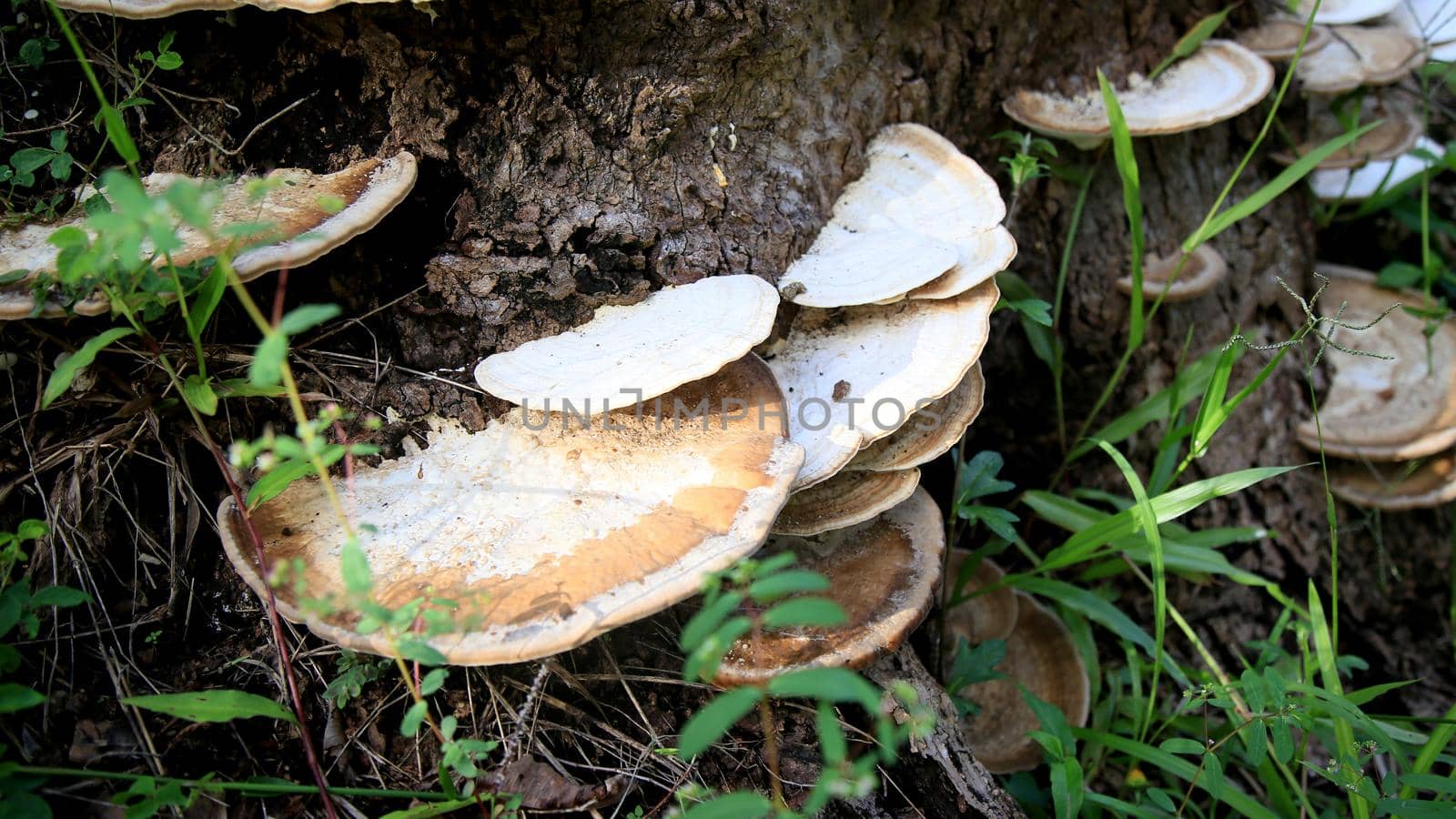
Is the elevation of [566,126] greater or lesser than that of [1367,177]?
greater

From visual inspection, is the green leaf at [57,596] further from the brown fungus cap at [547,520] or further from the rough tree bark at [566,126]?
the rough tree bark at [566,126]

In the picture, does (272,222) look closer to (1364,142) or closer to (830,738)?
(830,738)

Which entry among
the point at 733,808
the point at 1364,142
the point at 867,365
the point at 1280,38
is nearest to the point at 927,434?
the point at 867,365

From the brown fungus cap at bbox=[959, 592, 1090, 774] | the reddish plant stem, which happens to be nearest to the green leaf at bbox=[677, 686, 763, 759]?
the reddish plant stem

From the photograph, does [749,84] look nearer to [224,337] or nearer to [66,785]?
[224,337]

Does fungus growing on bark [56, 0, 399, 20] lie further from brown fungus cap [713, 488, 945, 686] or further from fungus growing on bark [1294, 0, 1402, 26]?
fungus growing on bark [1294, 0, 1402, 26]
